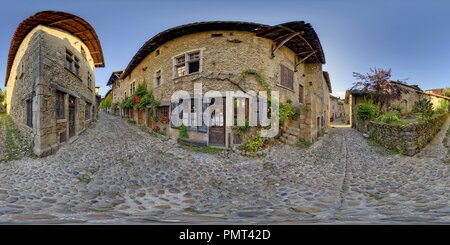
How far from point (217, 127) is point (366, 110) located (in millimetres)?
6317

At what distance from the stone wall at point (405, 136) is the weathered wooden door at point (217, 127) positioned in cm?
592

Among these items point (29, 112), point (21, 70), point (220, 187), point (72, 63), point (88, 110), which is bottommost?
point (220, 187)

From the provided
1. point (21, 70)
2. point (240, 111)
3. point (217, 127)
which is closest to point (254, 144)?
point (240, 111)

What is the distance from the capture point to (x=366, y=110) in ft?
25.5

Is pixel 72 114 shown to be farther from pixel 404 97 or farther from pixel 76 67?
pixel 404 97

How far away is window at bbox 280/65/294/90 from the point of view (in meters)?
8.52

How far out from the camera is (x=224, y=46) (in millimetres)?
7406

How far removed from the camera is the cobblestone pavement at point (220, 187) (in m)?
2.35

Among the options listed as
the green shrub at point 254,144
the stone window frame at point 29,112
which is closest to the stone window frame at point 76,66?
the stone window frame at point 29,112

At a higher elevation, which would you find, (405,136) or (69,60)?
(69,60)

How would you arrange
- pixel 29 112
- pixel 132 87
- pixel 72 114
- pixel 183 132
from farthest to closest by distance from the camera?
pixel 132 87
pixel 183 132
pixel 72 114
pixel 29 112

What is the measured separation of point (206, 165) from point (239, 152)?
1561mm

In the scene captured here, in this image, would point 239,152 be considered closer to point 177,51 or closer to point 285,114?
point 285,114
